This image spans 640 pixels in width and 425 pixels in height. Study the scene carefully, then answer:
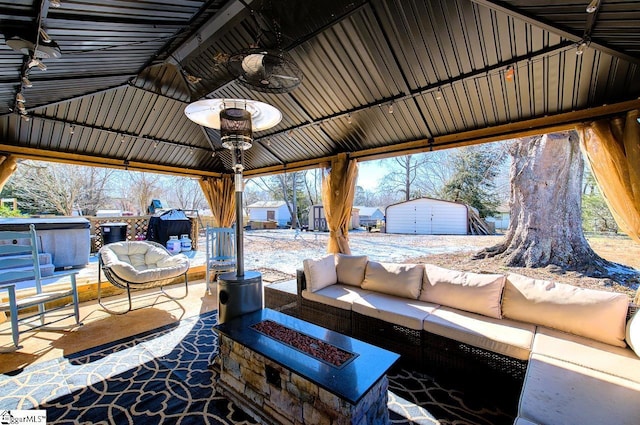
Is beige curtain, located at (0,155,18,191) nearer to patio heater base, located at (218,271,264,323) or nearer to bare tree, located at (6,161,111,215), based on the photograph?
patio heater base, located at (218,271,264,323)

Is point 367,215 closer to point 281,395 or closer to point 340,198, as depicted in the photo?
point 340,198

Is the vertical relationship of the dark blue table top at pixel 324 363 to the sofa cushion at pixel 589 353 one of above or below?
above

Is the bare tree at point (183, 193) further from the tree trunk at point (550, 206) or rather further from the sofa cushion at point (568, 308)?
the sofa cushion at point (568, 308)

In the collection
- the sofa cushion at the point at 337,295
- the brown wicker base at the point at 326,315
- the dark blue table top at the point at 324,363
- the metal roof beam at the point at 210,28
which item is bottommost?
the brown wicker base at the point at 326,315

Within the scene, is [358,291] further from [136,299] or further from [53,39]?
[136,299]

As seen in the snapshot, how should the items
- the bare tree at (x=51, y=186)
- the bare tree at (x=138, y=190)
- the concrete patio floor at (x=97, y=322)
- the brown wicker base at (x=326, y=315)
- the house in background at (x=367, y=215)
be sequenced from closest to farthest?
the concrete patio floor at (x=97, y=322) < the brown wicker base at (x=326, y=315) < the bare tree at (x=51, y=186) < the bare tree at (x=138, y=190) < the house in background at (x=367, y=215)

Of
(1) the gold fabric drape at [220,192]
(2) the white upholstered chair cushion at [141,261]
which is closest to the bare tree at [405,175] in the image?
(1) the gold fabric drape at [220,192]

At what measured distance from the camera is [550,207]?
391 cm

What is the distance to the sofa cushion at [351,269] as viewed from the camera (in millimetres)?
3242

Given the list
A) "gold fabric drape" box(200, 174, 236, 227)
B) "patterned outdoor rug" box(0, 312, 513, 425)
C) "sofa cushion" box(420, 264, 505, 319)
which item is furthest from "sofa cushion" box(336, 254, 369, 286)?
"gold fabric drape" box(200, 174, 236, 227)

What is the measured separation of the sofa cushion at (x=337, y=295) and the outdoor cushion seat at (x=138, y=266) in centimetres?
220

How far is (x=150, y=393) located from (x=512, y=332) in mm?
2842

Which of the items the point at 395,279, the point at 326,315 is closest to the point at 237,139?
the point at 326,315

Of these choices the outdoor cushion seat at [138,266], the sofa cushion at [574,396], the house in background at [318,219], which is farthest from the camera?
the house in background at [318,219]
